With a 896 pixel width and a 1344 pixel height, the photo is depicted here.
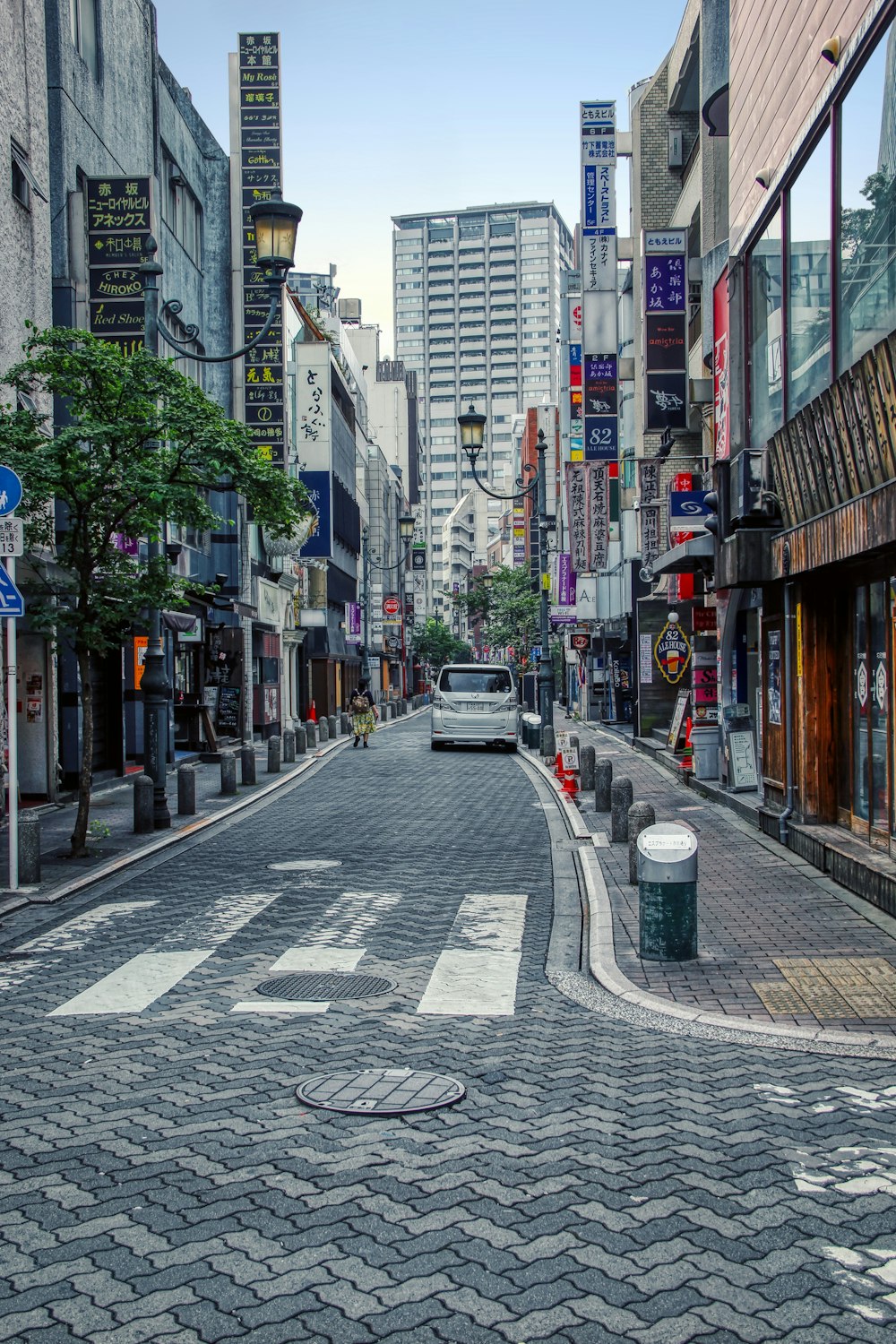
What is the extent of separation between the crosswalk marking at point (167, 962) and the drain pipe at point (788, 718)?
19.0 feet

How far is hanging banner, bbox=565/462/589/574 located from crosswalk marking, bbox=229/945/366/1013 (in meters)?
26.1

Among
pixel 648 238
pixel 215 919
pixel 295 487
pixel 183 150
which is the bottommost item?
pixel 215 919

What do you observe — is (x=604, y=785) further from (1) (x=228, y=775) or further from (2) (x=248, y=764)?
(2) (x=248, y=764)

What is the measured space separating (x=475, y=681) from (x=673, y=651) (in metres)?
5.63

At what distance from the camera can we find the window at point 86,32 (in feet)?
77.1

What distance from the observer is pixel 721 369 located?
1895cm

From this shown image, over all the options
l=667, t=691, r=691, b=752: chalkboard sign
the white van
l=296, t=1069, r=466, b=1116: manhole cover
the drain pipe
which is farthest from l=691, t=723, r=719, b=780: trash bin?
l=296, t=1069, r=466, b=1116: manhole cover

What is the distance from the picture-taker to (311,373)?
153ft

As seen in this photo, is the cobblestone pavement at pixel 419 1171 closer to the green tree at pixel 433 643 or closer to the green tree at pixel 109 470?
the green tree at pixel 109 470

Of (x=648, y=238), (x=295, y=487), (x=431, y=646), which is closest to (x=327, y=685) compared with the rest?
(x=648, y=238)

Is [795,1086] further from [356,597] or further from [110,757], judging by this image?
[356,597]

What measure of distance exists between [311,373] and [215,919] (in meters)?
37.8

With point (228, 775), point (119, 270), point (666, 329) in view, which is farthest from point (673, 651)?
point (119, 270)

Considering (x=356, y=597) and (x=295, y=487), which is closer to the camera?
(x=295, y=487)
